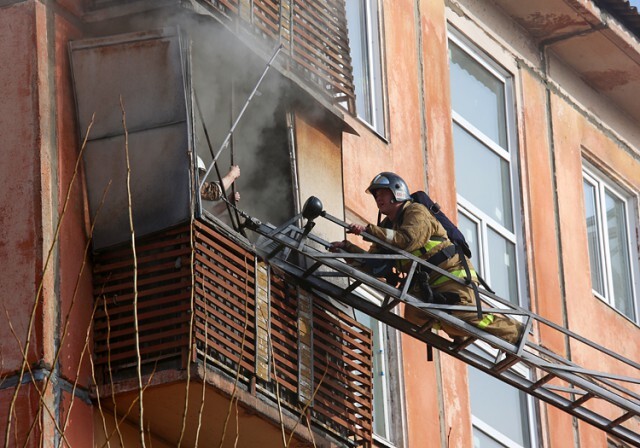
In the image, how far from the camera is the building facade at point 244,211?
A: 37.7ft

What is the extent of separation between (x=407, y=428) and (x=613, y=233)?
665 centimetres

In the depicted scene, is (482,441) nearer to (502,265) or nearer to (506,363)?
(502,265)

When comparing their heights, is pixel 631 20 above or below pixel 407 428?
above

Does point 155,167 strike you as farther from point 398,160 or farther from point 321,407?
point 398,160

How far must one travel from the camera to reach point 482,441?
1662 cm

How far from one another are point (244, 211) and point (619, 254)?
8547 mm

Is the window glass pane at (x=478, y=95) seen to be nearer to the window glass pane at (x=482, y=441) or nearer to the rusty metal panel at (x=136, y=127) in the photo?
the window glass pane at (x=482, y=441)

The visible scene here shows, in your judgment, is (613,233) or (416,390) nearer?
(416,390)

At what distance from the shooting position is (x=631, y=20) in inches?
786

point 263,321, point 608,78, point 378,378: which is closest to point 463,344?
point 263,321

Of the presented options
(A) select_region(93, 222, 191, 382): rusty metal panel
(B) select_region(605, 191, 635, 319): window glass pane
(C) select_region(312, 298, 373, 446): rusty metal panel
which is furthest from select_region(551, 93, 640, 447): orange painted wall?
(A) select_region(93, 222, 191, 382): rusty metal panel

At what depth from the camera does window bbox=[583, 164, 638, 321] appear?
20.5 metres

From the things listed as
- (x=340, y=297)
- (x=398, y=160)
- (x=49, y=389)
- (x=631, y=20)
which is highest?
(x=631, y=20)

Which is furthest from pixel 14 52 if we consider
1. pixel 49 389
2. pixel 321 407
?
pixel 321 407
